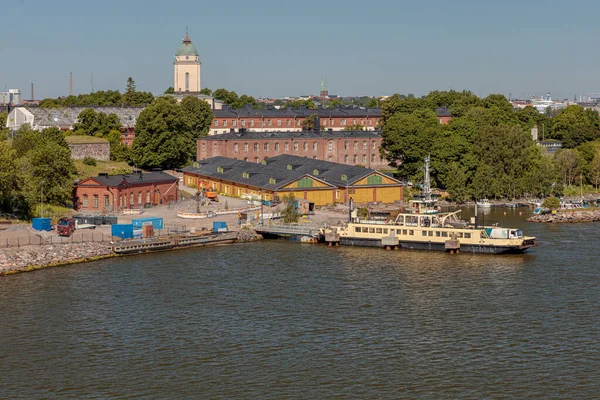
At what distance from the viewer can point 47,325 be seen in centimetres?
3547

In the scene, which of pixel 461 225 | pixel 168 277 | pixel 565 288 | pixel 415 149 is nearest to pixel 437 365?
pixel 565 288

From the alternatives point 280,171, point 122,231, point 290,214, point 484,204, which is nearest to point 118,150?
point 280,171

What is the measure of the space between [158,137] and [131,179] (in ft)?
72.3

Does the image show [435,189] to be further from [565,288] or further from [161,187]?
[565,288]

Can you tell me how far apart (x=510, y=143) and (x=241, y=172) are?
83.7 feet

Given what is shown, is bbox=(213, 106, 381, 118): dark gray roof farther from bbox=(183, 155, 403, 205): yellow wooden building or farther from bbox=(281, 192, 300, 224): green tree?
bbox=(281, 192, 300, 224): green tree

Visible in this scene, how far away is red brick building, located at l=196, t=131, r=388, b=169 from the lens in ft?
303

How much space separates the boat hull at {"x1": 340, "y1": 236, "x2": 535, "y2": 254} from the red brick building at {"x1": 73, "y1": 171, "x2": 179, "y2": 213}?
18456 millimetres

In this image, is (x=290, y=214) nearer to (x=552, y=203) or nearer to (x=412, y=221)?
(x=412, y=221)

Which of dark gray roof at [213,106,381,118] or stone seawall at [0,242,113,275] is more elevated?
dark gray roof at [213,106,381,118]

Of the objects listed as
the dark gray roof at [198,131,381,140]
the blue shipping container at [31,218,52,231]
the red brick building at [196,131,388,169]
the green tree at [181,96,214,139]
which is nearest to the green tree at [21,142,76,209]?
the blue shipping container at [31,218,52,231]

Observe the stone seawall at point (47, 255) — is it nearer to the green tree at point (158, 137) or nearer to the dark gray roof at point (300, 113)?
the green tree at point (158, 137)

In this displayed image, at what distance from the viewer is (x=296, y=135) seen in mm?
96375

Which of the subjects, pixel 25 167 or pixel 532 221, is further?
pixel 532 221
